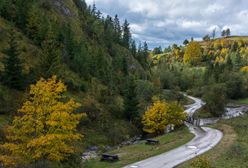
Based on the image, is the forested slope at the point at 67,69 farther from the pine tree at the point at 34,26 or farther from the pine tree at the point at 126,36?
the pine tree at the point at 126,36

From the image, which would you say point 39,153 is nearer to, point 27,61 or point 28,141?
point 28,141

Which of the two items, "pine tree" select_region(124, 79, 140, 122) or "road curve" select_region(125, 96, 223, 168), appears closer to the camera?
"road curve" select_region(125, 96, 223, 168)

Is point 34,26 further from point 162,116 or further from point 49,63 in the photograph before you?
point 162,116

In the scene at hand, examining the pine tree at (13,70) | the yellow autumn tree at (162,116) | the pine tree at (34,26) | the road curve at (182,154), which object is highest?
the pine tree at (34,26)

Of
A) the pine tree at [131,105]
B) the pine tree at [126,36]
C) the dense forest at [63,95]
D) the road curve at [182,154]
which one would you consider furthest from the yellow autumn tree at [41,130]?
the pine tree at [126,36]

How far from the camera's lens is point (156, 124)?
67.1 metres

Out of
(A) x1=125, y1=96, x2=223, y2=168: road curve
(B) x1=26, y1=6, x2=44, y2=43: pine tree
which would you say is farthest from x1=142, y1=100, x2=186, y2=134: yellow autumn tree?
(B) x1=26, y1=6, x2=44, y2=43: pine tree

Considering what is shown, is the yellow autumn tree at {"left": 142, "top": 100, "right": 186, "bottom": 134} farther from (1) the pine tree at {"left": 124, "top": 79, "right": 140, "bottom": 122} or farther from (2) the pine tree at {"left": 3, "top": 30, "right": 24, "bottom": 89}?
(2) the pine tree at {"left": 3, "top": 30, "right": 24, "bottom": 89}

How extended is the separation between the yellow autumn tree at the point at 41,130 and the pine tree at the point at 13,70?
27.4 meters

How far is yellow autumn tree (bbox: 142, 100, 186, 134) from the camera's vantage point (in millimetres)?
66700

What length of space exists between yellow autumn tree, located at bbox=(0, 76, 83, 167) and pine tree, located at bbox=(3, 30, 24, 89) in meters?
27.4

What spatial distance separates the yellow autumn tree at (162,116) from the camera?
66700 millimetres

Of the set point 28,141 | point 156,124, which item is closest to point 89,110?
point 156,124

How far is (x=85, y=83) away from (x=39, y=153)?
52828mm
